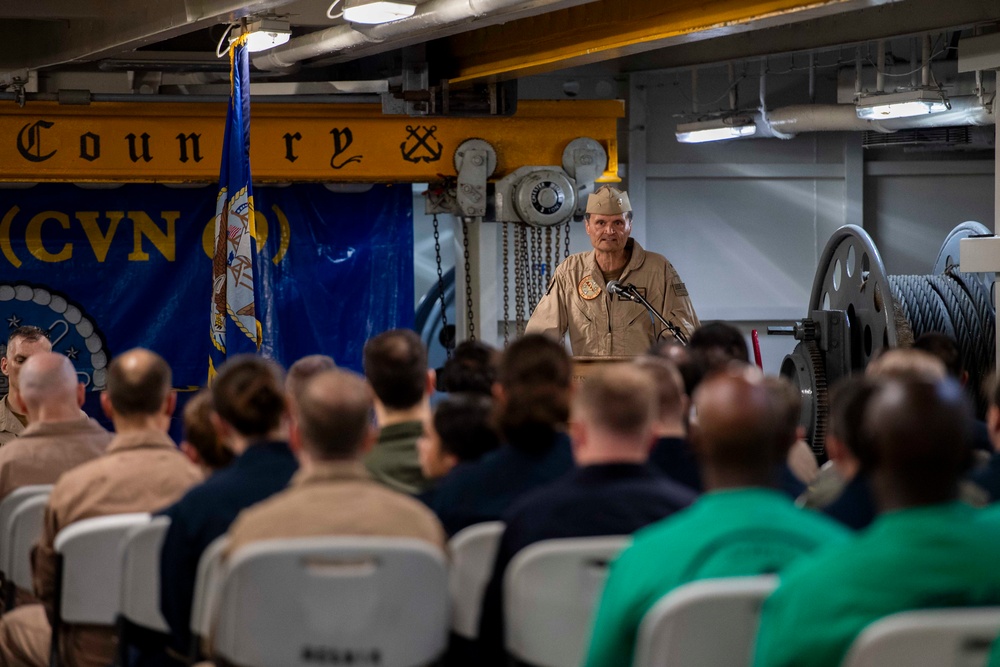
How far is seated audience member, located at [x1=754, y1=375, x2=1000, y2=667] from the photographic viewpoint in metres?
2.19

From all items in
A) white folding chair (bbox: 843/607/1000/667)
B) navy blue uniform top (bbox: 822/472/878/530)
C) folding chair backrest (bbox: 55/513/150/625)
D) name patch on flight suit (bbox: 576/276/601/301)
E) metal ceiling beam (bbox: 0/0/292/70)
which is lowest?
folding chair backrest (bbox: 55/513/150/625)

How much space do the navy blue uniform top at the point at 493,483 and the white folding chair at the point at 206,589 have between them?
0.58 m

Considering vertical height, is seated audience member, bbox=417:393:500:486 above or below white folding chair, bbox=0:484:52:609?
above

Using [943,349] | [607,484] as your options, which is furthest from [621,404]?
[943,349]

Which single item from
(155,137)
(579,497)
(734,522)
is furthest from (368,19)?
(734,522)

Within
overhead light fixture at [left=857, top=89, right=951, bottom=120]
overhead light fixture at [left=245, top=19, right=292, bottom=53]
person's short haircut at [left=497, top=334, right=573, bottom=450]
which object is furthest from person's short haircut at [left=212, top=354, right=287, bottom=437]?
overhead light fixture at [left=857, top=89, right=951, bottom=120]

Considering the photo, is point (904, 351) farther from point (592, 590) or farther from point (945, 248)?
point (945, 248)

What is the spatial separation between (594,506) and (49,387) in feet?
7.57

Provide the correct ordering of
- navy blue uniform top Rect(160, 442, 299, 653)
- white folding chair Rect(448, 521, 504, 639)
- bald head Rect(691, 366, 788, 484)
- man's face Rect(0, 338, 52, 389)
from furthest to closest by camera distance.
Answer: man's face Rect(0, 338, 52, 389)
navy blue uniform top Rect(160, 442, 299, 653)
white folding chair Rect(448, 521, 504, 639)
bald head Rect(691, 366, 788, 484)

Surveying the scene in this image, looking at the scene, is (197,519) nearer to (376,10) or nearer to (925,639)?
(925,639)

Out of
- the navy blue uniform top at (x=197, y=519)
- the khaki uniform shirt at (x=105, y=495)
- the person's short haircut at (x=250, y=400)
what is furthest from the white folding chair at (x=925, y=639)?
the khaki uniform shirt at (x=105, y=495)

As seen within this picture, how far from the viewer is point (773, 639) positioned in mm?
2230

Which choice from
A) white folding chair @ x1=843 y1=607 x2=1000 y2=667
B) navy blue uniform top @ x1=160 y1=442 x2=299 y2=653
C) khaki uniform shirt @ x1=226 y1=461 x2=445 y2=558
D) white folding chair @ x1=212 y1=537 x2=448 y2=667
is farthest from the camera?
navy blue uniform top @ x1=160 y1=442 x2=299 y2=653

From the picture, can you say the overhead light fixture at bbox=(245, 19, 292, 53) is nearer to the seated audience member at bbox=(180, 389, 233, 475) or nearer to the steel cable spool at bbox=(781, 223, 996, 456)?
the seated audience member at bbox=(180, 389, 233, 475)
